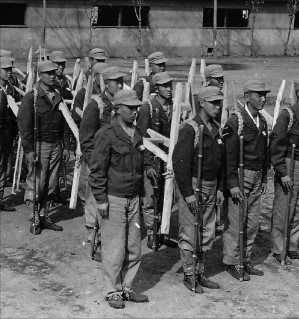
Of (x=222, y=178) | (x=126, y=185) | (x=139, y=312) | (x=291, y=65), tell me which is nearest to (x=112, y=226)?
(x=126, y=185)

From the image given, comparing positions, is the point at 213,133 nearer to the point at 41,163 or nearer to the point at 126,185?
the point at 126,185

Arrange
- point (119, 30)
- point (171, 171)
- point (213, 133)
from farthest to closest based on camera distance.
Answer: point (119, 30)
point (171, 171)
point (213, 133)

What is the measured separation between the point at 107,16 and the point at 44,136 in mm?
21884

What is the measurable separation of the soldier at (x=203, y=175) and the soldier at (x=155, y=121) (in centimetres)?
126

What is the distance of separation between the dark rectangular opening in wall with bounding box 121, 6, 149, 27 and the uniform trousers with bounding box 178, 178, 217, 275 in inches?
938

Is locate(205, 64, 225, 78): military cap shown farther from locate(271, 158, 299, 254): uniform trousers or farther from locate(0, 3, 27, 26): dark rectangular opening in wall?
locate(0, 3, 27, 26): dark rectangular opening in wall

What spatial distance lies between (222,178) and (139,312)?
171cm

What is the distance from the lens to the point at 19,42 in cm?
2853

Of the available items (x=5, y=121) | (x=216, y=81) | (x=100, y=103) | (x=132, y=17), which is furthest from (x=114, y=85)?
(x=132, y=17)

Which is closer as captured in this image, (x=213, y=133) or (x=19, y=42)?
(x=213, y=133)

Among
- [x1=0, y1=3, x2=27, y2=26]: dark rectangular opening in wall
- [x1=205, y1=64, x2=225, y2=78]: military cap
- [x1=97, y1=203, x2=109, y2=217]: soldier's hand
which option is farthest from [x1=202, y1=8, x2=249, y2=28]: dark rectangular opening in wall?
[x1=97, y1=203, x2=109, y2=217]: soldier's hand

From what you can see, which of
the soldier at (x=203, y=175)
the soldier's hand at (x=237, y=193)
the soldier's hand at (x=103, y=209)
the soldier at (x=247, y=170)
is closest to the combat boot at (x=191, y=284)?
the soldier at (x=203, y=175)

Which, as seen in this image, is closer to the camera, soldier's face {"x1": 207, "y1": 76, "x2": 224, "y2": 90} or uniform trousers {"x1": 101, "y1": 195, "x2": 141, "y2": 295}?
uniform trousers {"x1": 101, "y1": 195, "x2": 141, "y2": 295}

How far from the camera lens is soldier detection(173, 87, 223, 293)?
726 centimetres
